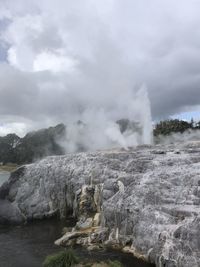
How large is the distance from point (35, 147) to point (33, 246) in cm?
11403

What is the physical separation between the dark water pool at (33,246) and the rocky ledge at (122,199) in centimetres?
107

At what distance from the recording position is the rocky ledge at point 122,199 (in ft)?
83.2

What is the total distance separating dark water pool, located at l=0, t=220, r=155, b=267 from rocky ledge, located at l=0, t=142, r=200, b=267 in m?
1.07

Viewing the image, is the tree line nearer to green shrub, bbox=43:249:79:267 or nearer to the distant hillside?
the distant hillside

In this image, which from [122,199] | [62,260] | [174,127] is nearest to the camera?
[62,260]

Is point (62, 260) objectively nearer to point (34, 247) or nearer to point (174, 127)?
point (34, 247)

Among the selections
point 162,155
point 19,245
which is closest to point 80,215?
point 19,245

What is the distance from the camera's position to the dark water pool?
2852 cm

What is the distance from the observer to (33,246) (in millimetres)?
33438

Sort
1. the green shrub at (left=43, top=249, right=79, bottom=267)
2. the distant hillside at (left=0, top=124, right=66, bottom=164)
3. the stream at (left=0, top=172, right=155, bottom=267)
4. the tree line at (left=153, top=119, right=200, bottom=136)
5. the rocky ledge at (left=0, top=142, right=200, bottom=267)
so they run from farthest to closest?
the distant hillside at (left=0, top=124, right=66, bottom=164) < the tree line at (left=153, top=119, right=200, bottom=136) < the stream at (left=0, top=172, right=155, bottom=267) < the rocky ledge at (left=0, top=142, right=200, bottom=267) < the green shrub at (left=43, top=249, right=79, bottom=267)

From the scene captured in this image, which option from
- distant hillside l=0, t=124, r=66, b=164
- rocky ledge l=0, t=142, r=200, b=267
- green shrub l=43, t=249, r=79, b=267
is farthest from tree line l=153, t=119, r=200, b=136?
green shrub l=43, t=249, r=79, b=267

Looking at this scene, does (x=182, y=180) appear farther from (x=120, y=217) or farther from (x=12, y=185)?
(x=12, y=185)

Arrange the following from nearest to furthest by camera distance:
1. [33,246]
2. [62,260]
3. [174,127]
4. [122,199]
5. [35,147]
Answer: [62,260]
[122,199]
[33,246]
[174,127]
[35,147]

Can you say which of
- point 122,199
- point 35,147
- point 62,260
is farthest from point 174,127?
point 62,260
